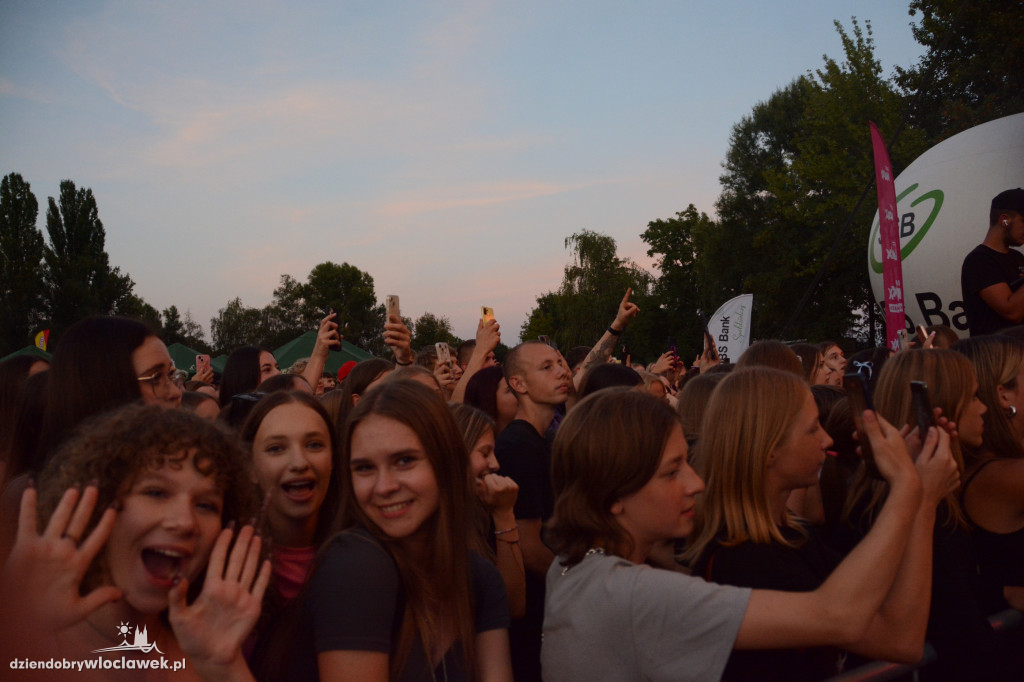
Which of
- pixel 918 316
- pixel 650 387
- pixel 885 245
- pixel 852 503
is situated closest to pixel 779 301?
pixel 918 316

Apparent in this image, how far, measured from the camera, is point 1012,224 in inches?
232

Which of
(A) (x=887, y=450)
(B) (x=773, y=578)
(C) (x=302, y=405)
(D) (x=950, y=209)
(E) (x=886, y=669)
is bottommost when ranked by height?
(E) (x=886, y=669)

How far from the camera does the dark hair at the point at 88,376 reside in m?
2.98

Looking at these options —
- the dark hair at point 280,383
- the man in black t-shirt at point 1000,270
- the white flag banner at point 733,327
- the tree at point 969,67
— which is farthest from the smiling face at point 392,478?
the tree at point 969,67

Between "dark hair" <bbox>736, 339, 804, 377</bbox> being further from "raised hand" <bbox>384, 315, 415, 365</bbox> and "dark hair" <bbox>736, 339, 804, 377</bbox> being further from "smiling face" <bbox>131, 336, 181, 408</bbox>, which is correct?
"smiling face" <bbox>131, 336, 181, 408</bbox>

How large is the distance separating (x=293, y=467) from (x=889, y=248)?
8122 mm

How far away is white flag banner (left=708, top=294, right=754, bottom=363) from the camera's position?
1329 cm

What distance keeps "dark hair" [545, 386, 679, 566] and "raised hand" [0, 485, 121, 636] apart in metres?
1.24

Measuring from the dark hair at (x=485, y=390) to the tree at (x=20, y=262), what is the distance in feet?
150

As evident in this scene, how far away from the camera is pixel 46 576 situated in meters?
1.52

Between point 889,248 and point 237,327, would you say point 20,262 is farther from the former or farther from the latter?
point 889,248

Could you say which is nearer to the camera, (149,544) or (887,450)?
(149,544)

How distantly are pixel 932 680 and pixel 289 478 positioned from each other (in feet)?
7.64

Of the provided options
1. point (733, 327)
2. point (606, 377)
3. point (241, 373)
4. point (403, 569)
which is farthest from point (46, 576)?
point (733, 327)
